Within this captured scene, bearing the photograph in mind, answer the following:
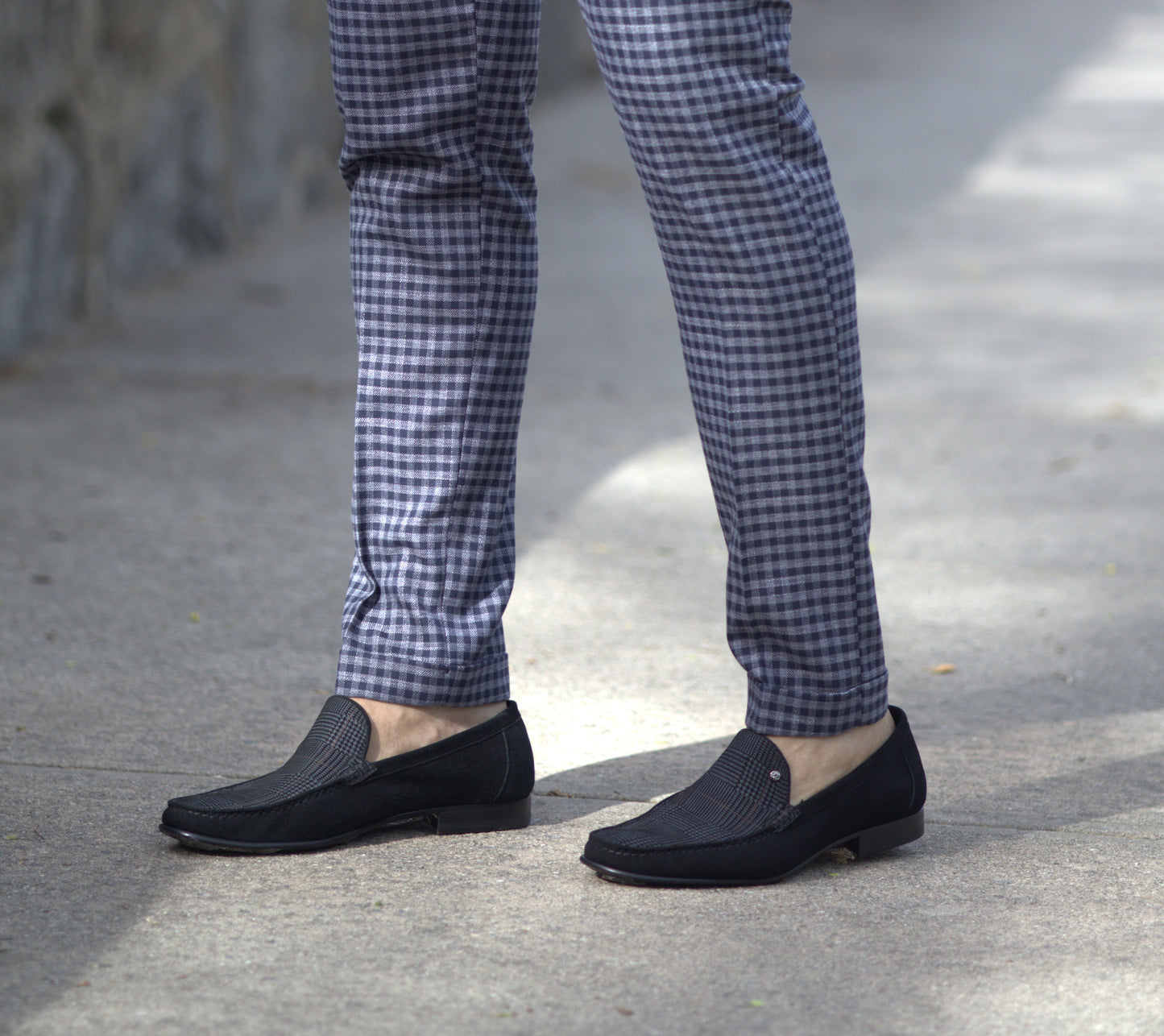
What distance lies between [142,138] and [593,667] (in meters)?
3.02

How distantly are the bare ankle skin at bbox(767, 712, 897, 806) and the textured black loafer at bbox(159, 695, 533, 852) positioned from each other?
0.97ft

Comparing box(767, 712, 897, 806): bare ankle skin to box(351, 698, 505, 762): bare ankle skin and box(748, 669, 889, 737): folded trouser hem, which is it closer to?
box(748, 669, 889, 737): folded trouser hem

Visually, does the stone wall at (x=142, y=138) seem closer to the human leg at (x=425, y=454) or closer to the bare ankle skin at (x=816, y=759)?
the human leg at (x=425, y=454)

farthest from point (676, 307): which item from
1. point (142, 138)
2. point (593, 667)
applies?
point (142, 138)

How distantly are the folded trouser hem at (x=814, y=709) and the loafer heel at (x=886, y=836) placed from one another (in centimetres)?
12

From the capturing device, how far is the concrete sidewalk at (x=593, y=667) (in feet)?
4.51

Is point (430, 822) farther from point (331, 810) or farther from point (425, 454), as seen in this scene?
point (425, 454)

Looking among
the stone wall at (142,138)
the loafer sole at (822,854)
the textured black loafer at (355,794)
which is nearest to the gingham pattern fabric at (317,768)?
the textured black loafer at (355,794)

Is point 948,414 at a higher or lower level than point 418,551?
lower

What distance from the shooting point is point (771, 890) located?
1563 millimetres

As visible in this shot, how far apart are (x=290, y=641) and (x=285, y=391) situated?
160 cm

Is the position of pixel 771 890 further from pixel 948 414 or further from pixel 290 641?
pixel 948 414

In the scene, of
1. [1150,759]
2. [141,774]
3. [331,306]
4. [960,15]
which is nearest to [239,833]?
[141,774]

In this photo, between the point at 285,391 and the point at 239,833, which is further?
the point at 285,391
